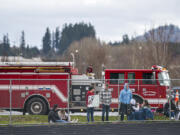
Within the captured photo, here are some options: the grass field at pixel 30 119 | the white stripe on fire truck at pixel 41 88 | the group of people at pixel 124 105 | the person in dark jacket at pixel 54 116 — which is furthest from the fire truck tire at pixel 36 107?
the group of people at pixel 124 105

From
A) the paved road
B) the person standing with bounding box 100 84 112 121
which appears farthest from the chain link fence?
the paved road

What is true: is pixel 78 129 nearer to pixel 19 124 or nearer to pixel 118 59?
pixel 19 124

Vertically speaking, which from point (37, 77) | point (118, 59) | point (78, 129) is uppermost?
point (118, 59)

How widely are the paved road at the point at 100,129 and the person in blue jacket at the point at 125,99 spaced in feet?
3.57

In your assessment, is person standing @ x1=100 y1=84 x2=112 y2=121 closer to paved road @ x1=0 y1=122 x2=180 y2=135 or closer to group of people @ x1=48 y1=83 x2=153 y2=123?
group of people @ x1=48 y1=83 x2=153 y2=123

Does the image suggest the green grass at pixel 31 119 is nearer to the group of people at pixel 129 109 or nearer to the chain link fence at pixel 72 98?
the chain link fence at pixel 72 98

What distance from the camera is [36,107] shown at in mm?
20641

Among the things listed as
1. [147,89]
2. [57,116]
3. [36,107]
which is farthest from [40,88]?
[147,89]

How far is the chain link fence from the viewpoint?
1847 cm

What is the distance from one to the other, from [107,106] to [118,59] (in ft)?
197

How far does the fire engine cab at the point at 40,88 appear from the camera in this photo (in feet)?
63.4

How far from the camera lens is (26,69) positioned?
21.5 metres

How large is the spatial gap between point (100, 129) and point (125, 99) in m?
2.93

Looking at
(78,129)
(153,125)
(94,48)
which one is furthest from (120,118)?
(94,48)
